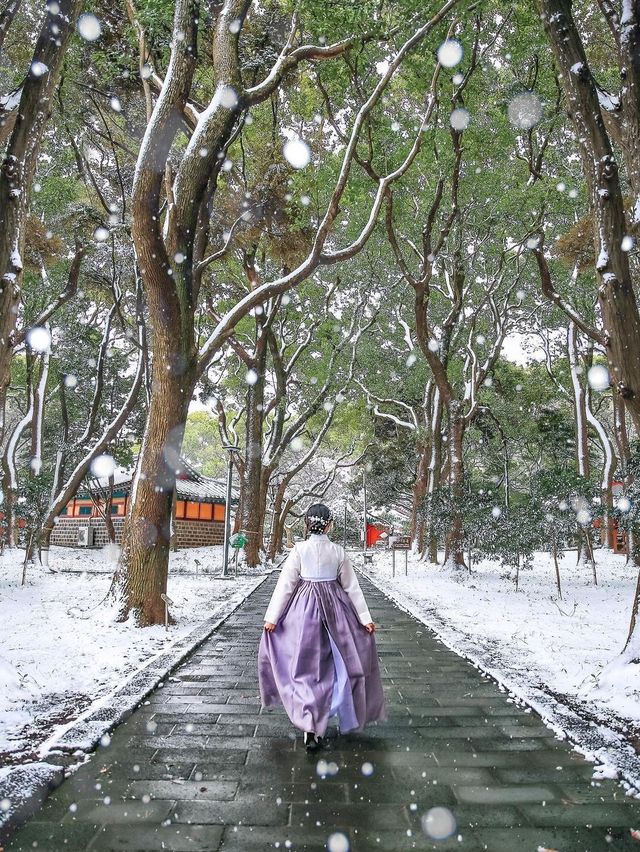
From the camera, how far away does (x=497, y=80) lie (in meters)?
13.3

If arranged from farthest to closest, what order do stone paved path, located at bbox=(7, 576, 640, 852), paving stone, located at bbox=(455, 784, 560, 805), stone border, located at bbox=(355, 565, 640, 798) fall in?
1. stone border, located at bbox=(355, 565, 640, 798)
2. paving stone, located at bbox=(455, 784, 560, 805)
3. stone paved path, located at bbox=(7, 576, 640, 852)

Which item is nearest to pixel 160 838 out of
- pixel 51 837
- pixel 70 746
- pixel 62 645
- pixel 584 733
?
pixel 51 837

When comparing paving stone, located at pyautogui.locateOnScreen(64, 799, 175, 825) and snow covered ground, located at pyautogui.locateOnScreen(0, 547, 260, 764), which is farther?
snow covered ground, located at pyautogui.locateOnScreen(0, 547, 260, 764)

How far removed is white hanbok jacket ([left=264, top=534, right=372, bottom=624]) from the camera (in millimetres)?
4613

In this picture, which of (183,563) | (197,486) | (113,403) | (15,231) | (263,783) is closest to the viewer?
(263,783)

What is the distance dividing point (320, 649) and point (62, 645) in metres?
4.18

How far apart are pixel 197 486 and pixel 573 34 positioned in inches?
1242

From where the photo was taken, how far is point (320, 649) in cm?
430

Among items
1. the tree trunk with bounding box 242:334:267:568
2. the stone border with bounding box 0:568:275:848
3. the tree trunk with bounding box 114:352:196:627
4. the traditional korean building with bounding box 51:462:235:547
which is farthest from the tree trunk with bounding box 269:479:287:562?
the stone border with bounding box 0:568:275:848

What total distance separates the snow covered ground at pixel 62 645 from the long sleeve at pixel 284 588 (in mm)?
1719

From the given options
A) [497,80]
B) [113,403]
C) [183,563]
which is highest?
[497,80]

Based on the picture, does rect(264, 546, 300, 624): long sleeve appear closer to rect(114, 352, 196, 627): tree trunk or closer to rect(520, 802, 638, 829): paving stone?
rect(520, 802, 638, 829): paving stone

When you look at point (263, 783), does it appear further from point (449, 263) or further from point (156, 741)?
point (449, 263)

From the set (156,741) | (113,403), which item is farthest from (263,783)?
(113,403)
